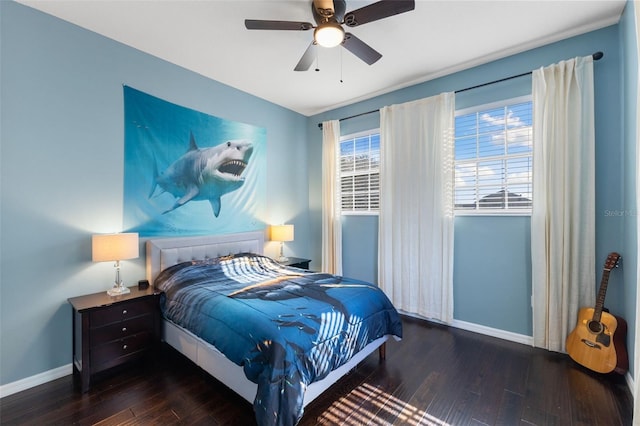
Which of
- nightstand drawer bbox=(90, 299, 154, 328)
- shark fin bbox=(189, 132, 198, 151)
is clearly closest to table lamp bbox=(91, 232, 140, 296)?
nightstand drawer bbox=(90, 299, 154, 328)

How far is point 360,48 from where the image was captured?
2242 millimetres

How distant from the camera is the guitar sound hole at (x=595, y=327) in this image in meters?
2.24

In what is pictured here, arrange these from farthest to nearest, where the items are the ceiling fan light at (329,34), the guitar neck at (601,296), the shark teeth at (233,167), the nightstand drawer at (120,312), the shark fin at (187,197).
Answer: the shark teeth at (233,167) → the shark fin at (187,197) → the guitar neck at (601,296) → the nightstand drawer at (120,312) → the ceiling fan light at (329,34)

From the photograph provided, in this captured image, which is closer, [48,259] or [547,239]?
[48,259]

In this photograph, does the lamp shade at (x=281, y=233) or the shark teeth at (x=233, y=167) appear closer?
the shark teeth at (x=233, y=167)

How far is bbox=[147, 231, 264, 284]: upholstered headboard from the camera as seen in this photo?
2783 millimetres

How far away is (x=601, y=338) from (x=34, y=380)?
4555 millimetres

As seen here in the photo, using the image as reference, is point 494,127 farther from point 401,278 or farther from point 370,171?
point 401,278

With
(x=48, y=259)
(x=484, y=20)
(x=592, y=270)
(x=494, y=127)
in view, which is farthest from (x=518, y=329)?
(x=48, y=259)

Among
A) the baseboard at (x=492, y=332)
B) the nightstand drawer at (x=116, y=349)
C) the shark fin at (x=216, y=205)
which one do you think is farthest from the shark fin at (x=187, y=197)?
the baseboard at (x=492, y=332)

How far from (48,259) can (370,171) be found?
11.9 ft

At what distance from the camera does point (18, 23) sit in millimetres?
2125

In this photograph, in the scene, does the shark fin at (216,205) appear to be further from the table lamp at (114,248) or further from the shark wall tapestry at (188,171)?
the table lamp at (114,248)

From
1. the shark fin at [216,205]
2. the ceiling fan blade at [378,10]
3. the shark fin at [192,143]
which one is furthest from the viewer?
the shark fin at [216,205]
